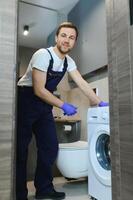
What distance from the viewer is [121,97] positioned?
2.83 ft

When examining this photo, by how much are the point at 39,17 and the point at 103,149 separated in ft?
6.77

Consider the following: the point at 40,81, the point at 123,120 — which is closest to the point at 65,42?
the point at 40,81

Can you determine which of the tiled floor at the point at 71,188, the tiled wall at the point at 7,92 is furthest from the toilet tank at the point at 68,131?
the tiled wall at the point at 7,92

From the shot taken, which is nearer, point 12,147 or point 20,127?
point 12,147

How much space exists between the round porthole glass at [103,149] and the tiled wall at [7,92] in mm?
858

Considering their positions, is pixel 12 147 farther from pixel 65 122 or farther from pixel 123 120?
pixel 65 122

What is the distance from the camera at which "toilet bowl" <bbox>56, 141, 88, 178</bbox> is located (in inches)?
77.4

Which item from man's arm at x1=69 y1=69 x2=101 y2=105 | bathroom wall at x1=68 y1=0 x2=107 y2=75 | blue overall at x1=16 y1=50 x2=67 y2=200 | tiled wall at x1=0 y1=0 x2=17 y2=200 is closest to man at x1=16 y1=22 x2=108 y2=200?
blue overall at x1=16 y1=50 x2=67 y2=200

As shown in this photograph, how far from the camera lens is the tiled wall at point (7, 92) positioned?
108cm

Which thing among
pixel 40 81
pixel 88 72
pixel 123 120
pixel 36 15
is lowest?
pixel 123 120

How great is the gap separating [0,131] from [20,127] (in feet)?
2.21

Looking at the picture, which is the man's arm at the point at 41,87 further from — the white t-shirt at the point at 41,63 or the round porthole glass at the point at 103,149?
the round porthole glass at the point at 103,149

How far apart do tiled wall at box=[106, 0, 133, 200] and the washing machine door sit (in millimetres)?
762

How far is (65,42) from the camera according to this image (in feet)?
6.33
